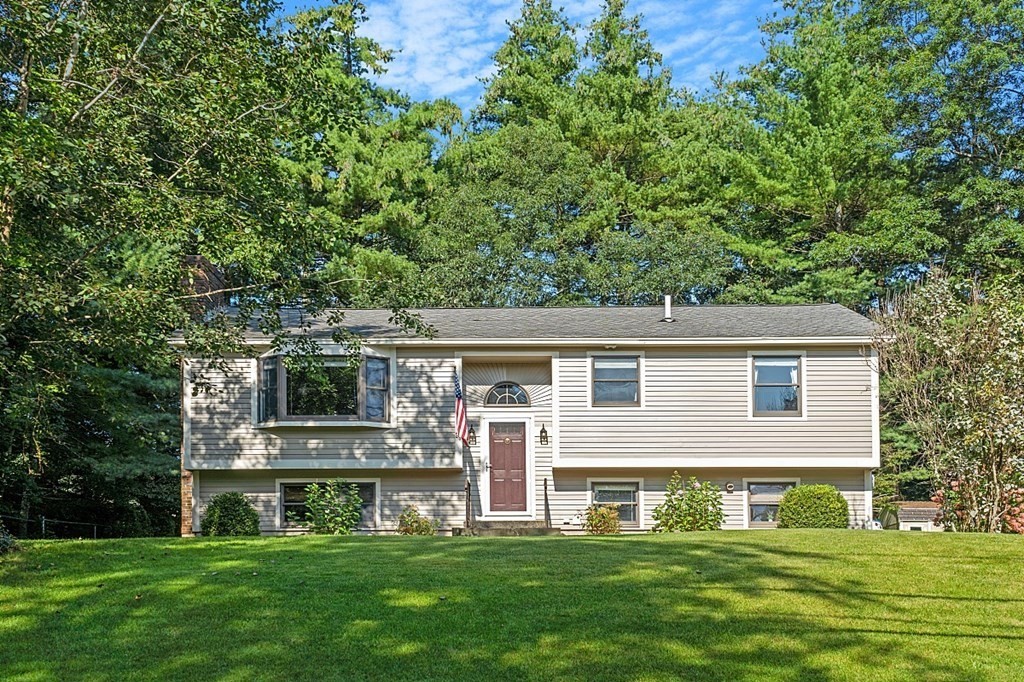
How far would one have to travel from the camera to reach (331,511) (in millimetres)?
16656

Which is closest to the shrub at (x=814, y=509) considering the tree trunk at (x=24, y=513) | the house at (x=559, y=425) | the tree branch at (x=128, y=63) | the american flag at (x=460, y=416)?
the house at (x=559, y=425)

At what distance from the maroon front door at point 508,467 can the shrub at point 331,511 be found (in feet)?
9.67

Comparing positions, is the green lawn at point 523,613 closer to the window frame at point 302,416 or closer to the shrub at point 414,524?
the shrub at point 414,524

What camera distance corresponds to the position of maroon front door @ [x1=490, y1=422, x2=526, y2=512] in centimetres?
1833

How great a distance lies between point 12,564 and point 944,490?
14358mm

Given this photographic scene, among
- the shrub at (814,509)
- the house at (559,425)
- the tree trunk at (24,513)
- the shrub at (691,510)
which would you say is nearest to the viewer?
the shrub at (814,509)

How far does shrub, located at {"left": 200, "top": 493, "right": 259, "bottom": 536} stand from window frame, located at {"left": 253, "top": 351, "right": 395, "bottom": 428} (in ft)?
5.14

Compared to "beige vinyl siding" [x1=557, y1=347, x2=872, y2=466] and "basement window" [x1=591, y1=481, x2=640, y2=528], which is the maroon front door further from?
"basement window" [x1=591, y1=481, x2=640, y2=528]

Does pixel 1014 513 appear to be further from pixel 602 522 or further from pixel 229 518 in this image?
pixel 229 518

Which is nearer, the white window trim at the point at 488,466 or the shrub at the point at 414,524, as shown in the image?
the shrub at the point at 414,524

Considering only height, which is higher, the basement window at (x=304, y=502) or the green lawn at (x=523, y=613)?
the green lawn at (x=523, y=613)

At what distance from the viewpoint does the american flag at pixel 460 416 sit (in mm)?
16875

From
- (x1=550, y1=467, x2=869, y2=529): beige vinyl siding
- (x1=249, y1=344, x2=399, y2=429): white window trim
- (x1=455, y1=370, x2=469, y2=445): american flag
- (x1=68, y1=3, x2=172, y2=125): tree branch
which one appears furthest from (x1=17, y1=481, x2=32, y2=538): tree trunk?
(x1=550, y1=467, x2=869, y2=529): beige vinyl siding

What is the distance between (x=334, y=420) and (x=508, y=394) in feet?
12.1
